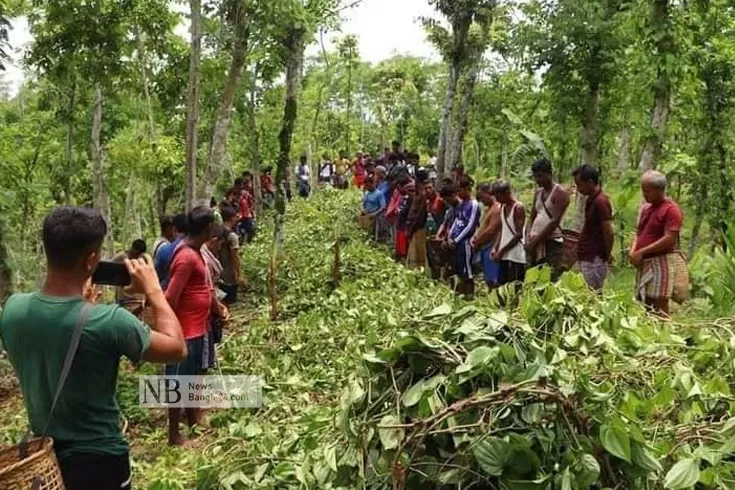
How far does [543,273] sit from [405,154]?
12.2m

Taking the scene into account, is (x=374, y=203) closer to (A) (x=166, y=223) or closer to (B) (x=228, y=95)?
(B) (x=228, y=95)

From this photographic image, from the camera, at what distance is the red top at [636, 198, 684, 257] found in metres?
5.84

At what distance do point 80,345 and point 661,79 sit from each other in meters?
6.72

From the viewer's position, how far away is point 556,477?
2.56 m

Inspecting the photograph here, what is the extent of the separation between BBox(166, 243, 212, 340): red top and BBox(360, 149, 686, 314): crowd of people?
2.38m

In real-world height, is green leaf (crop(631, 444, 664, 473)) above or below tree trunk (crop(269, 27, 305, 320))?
below

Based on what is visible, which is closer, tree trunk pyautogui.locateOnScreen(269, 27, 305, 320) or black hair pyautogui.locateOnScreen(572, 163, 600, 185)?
black hair pyautogui.locateOnScreen(572, 163, 600, 185)

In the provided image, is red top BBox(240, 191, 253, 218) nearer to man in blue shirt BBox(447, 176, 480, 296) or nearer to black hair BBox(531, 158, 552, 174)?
man in blue shirt BBox(447, 176, 480, 296)

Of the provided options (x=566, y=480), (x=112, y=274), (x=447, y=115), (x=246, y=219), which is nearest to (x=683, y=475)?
(x=566, y=480)

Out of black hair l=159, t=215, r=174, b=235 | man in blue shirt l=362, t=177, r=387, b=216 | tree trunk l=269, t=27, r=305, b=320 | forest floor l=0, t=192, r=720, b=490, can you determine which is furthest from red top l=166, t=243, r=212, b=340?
man in blue shirt l=362, t=177, r=387, b=216

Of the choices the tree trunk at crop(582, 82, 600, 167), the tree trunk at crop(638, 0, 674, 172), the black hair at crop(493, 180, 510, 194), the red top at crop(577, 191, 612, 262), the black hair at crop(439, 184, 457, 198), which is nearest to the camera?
the red top at crop(577, 191, 612, 262)

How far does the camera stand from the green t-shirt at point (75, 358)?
246 centimetres

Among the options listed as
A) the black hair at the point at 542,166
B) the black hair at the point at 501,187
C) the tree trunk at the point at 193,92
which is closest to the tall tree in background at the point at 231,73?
the tree trunk at the point at 193,92

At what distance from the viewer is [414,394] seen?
2.88 m
